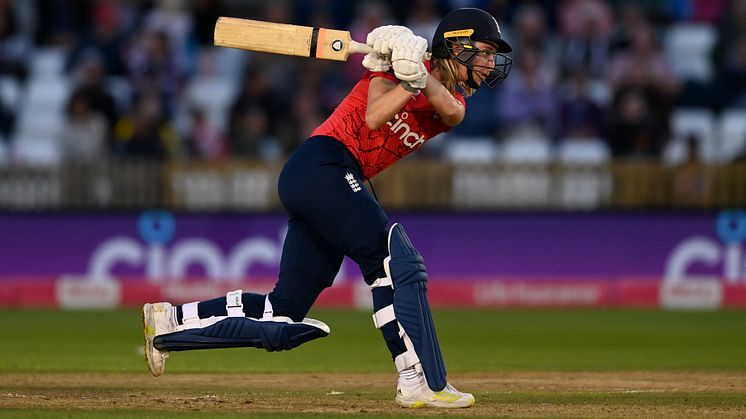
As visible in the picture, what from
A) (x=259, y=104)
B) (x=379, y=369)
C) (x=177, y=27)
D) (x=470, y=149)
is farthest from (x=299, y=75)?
(x=379, y=369)

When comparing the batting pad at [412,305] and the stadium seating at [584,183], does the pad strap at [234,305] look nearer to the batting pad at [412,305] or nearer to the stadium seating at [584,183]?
the batting pad at [412,305]

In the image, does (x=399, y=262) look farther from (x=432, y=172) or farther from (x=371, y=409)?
(x=432, y=172)

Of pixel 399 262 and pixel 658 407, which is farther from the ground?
pixel 399 262

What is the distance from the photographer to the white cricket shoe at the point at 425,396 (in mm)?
5168

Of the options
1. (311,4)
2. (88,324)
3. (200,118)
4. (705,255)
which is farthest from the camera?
(311,4)

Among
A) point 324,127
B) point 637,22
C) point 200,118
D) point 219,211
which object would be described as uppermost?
point 637,22

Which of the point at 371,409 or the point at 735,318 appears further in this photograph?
the point at 735,318

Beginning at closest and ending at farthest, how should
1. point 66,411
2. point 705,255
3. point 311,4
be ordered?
point 66,411 < point 705,255 < point 311,4

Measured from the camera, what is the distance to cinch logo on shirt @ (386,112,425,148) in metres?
5.26

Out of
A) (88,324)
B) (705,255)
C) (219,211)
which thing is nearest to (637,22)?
(705,255)

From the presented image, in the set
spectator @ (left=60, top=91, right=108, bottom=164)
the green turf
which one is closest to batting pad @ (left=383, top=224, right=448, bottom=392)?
the green turf

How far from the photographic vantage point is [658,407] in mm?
5379

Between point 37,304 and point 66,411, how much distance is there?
719cm

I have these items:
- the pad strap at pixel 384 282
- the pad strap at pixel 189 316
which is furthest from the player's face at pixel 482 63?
the pad strap at pixel 189 316
